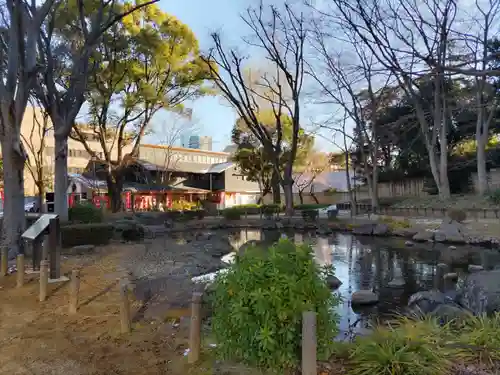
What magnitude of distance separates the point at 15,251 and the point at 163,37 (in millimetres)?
14993

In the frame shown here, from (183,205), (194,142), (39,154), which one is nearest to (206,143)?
(194,142)

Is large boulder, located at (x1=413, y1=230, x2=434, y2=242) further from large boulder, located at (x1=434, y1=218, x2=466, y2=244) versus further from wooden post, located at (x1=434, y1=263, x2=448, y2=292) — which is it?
wooden post, located at (x1=434, y1=263, x2=448, y2=292)

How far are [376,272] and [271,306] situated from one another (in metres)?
7.60

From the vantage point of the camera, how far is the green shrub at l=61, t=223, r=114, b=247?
1130 centimetres

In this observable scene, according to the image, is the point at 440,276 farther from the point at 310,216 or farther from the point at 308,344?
the point at 310,216

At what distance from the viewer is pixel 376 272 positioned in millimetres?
9602

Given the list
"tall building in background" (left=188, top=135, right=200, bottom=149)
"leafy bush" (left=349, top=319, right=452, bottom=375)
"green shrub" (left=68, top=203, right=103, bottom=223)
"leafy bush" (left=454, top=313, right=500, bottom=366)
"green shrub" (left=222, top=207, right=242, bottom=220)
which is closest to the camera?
"leafy bush" (left=349, top=319, right=452, bottom=375)

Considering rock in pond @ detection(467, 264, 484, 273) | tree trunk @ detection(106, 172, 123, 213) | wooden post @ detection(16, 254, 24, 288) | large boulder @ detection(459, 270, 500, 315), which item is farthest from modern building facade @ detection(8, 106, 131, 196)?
large boulder @ detection(459, 270, 500, 315)

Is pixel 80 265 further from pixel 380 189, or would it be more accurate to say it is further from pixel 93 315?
pixel 380 189

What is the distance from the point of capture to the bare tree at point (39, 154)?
22361 mm

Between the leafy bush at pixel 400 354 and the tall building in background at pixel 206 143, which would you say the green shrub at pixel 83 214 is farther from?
the tall building in background at pixel 206 143

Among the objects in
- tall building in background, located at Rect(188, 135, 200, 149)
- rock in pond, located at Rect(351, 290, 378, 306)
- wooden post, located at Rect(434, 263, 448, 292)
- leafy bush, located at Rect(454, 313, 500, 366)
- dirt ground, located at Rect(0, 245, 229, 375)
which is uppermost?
tall building in background, located at Rect(188, 135, 200, 149)

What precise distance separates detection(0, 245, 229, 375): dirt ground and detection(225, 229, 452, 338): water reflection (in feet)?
5.54

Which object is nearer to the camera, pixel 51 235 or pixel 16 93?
pixel 51 235
